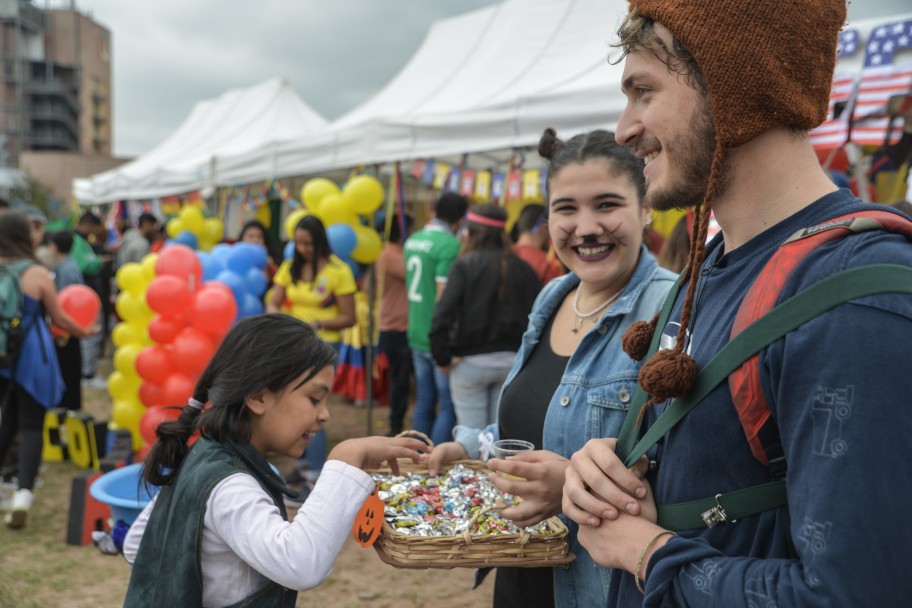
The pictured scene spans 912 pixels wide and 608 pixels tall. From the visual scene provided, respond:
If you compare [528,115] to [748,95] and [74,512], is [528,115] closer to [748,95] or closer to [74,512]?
[74,512]

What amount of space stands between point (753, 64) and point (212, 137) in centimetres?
1417

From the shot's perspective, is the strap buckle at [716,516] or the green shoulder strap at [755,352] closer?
the green shoulder strap at [755,352]

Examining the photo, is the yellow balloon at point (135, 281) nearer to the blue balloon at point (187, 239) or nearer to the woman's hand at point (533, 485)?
the blue balloon at point (187, 239)

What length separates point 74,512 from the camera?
13.8ft

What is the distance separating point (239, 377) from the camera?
1.85 meters

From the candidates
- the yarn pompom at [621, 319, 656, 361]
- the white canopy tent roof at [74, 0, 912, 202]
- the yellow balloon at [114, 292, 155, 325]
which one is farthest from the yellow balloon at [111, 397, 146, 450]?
the yarn pompom at [621, 319, 656, 361]

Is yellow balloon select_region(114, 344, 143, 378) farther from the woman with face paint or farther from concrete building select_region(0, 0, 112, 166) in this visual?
concrete building select_region(0, 0, 112, 166)

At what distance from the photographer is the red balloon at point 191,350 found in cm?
464

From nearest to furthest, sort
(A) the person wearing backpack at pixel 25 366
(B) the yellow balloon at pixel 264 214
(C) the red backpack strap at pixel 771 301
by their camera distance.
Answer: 1. (C) the red backpack strap at pixel 771 301
2. (A) the person wearing backpack at pixel 25 366
3. (B) the yellow balloon at pixel 264 214

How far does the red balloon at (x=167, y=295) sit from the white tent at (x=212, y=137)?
5748 mm

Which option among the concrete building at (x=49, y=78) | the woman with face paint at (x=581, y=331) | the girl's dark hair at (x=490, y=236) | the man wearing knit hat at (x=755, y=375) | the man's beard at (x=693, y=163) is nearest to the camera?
the man wearing knit hat at (x=755, y=375)

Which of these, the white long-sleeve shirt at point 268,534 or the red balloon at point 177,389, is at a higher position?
the white long-sleeve shirt at point 268,534

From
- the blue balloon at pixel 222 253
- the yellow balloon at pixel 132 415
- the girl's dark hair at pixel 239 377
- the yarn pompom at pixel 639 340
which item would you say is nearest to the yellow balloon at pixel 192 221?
the blue balloon at pixel 222 253

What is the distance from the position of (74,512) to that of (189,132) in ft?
41.8
